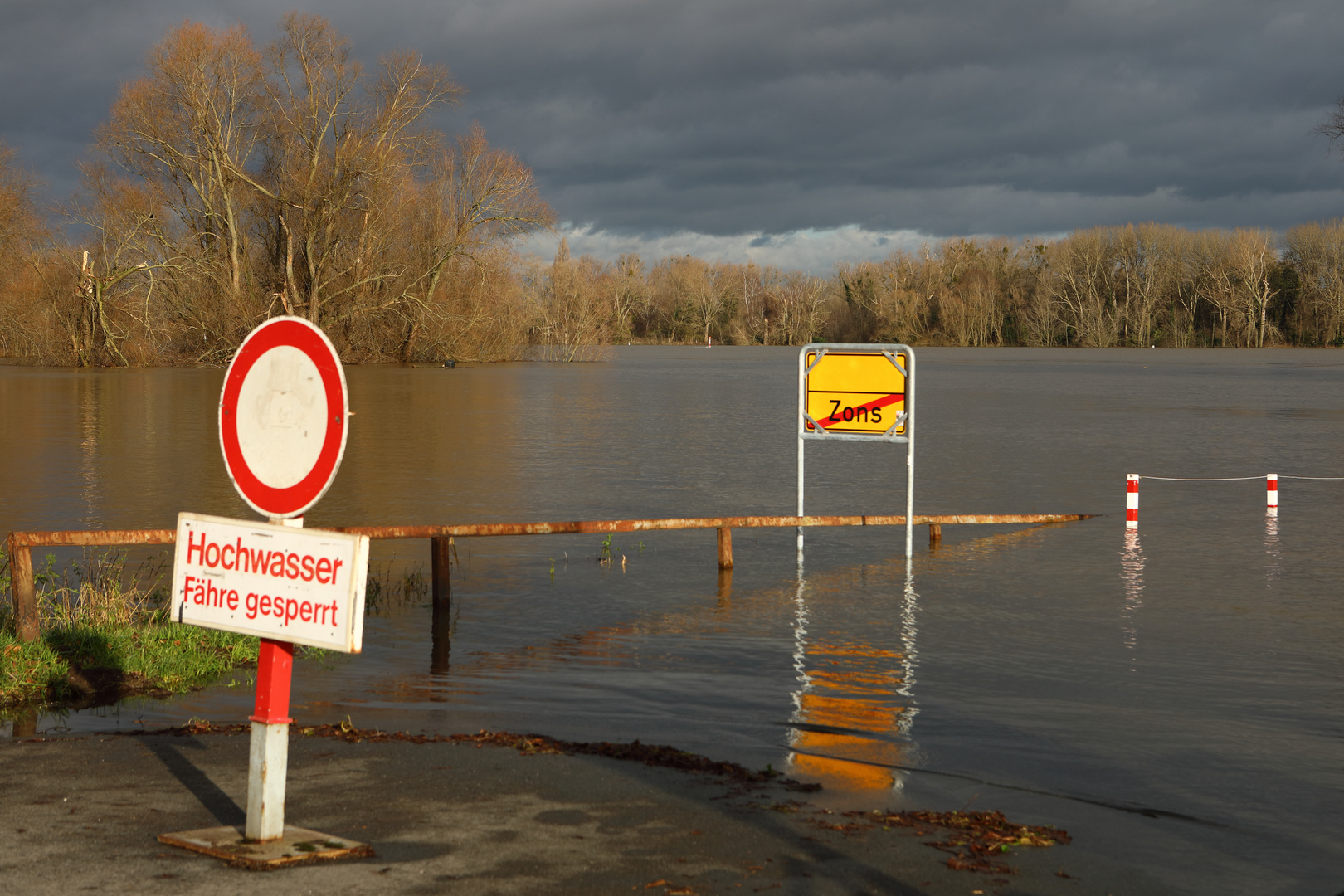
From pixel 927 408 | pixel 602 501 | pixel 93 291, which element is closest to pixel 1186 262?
pixel 927 408

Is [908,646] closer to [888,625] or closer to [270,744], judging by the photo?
[888,625]

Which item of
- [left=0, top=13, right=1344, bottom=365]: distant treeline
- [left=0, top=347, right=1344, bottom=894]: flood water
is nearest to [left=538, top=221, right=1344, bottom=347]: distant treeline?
[left=0, top=13, right=1344, bottom=365]: distant treeline

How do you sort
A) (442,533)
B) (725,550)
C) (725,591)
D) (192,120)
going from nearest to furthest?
(442,533) → (725,591) → (725,550) → (192,120)

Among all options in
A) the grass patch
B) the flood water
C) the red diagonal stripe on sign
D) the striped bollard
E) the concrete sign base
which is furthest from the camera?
the striped bollard

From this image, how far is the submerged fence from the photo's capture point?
19.8 metres

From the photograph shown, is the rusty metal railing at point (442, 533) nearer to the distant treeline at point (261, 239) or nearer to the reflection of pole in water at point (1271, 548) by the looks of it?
the reflection of pole in water at point (1271, 548)

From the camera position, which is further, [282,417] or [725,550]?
[725,550]

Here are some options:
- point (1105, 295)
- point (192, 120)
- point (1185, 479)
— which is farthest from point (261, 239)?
point (1105, 295)

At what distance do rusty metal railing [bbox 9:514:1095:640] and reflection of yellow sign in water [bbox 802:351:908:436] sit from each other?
125 cm

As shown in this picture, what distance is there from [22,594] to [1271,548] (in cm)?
1606

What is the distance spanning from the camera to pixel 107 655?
921 cm

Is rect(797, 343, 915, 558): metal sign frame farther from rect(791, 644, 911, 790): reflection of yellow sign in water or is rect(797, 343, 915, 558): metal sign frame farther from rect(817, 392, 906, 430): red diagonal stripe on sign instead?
rect(791, 644, 911, 790): reflection of yellow sign in water

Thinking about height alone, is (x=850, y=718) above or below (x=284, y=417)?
below

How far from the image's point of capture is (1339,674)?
10867mm
